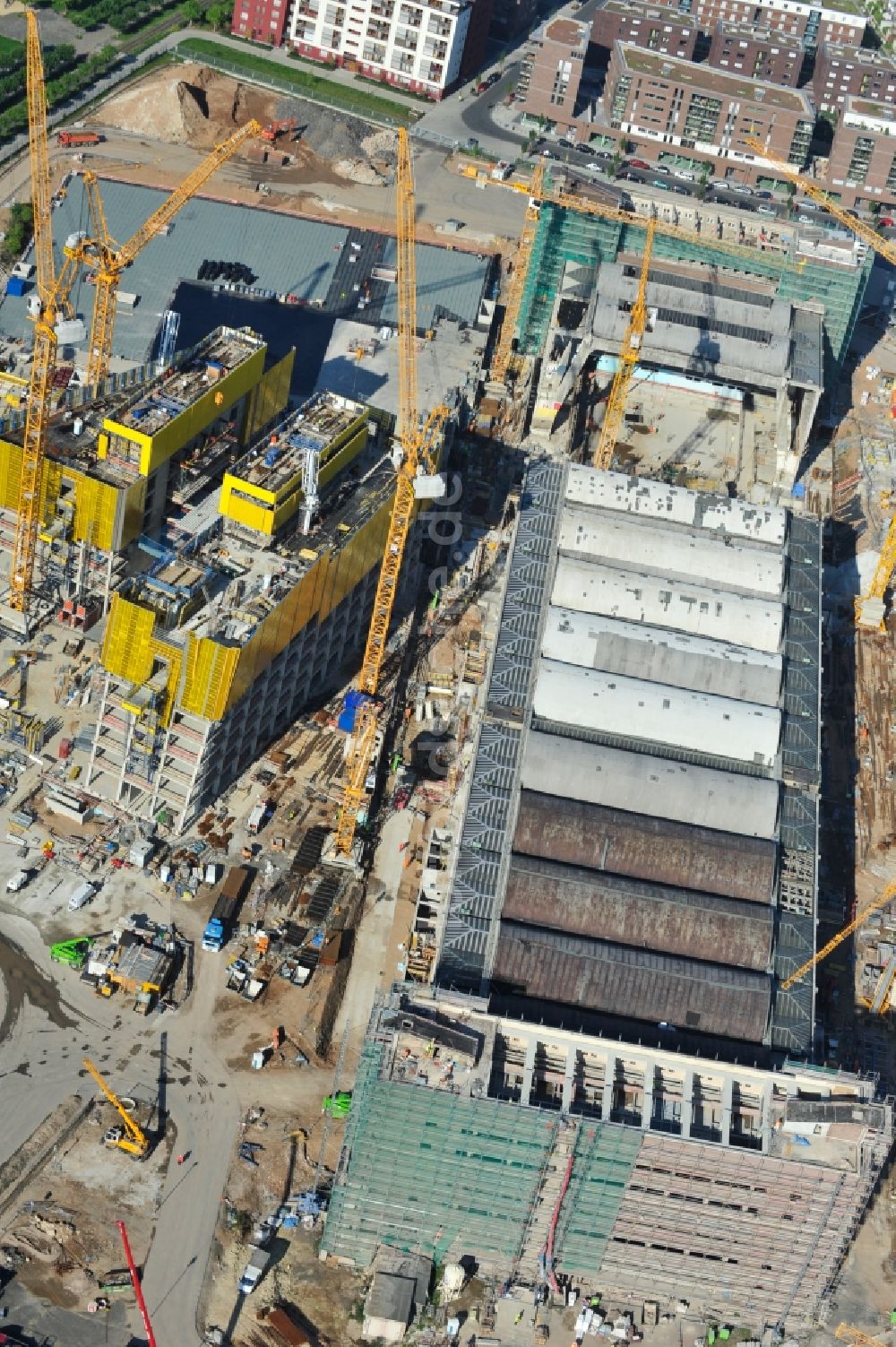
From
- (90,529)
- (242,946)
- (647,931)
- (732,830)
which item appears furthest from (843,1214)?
(90,529)

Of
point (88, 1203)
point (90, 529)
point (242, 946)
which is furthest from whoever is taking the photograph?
point (90, 529)

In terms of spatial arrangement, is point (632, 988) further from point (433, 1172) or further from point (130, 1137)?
point (130, 1137)

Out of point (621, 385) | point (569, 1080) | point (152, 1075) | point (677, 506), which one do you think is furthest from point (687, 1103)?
point (621, 385)

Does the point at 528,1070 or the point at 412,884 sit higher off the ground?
the point at 528,1070

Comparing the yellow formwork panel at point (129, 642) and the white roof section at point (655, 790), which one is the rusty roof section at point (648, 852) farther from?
the yellow formwork panel at point (129, 642)

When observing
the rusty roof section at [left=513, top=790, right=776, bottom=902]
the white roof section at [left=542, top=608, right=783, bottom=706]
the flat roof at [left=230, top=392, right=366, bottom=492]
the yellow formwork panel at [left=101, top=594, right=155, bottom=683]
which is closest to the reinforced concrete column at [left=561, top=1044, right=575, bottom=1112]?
the rusty roof section at [left=513, top=790, right=776, bottom=902]

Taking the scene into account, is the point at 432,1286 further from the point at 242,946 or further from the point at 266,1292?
the point at 242,946

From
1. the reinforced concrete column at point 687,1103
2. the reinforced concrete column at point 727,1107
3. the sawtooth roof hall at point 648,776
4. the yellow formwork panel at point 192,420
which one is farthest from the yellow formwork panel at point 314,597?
the reinforced concrete column at point 727,1107
